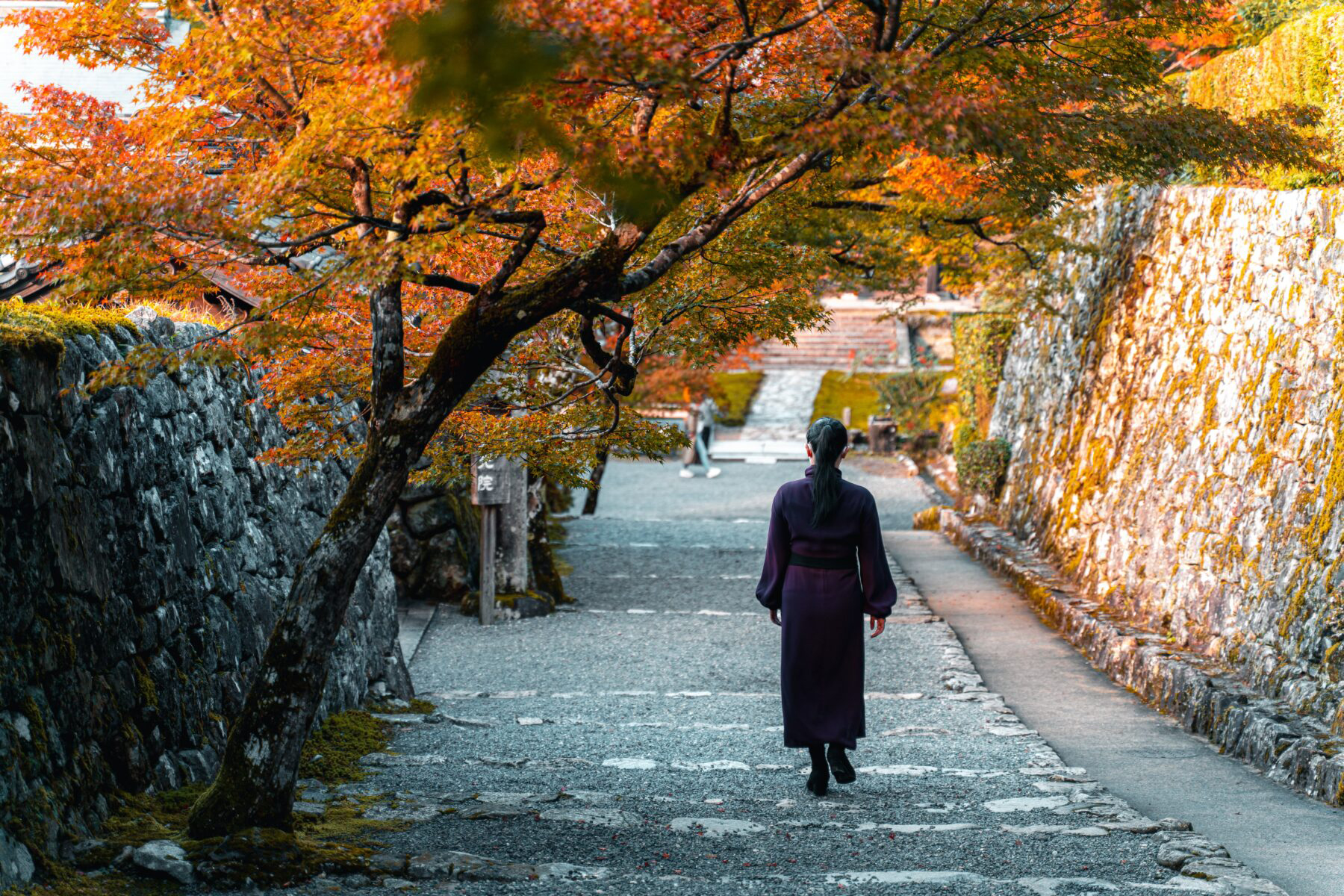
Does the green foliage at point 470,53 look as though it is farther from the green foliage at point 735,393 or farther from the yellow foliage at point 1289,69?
the green foliage at point 735,393

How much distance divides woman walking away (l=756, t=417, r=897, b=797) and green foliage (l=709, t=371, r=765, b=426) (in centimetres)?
1926

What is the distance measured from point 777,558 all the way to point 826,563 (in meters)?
0.24

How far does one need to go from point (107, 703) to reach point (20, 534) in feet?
2.78

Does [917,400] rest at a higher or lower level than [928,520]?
higher

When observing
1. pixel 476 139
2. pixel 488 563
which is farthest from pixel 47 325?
pixel 488 563

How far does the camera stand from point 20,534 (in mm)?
4094

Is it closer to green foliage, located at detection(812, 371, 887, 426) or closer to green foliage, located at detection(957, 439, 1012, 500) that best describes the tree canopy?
green foliage, located at detection(957, 439, 1012, 500)

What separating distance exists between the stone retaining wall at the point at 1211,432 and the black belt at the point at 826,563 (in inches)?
102

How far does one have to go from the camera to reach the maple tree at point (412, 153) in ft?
13.7

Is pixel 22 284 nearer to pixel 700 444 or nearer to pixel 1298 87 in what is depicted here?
pixel 1298 87

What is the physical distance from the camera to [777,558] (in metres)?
5.95

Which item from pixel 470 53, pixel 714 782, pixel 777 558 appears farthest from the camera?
pixel 714 782

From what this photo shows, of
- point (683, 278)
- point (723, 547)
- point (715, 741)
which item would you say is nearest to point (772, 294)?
point (683, 278)

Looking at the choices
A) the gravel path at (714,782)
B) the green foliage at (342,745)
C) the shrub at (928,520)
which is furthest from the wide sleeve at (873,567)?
the shrub at (928,520)
